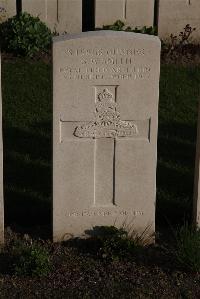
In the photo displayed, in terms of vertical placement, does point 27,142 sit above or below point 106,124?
below

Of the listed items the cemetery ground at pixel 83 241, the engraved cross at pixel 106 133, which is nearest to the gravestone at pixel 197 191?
the cemetery ground at pixel 83 241

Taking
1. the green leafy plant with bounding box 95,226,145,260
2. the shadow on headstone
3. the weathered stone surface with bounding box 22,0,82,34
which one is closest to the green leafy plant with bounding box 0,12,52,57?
the weathered stone surface with bounding box 22,0,82,34

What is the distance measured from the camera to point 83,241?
6367 millimetres

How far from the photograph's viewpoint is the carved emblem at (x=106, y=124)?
5977mm

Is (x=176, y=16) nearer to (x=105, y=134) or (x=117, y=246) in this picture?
(x=105, y=134)

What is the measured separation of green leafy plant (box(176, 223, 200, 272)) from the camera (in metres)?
5.80

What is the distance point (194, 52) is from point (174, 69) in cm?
86

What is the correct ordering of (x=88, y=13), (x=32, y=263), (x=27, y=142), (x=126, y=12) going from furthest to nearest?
(x=88, y=13)
(x=126, y=12)
(x=27, y=142)
(x=32, y=263)

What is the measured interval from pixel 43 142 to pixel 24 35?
316 cm

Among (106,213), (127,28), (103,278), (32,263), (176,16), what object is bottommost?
(103,278)

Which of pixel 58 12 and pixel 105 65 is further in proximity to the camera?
pixel 58 12

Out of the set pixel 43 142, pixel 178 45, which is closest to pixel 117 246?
pixel 43 142

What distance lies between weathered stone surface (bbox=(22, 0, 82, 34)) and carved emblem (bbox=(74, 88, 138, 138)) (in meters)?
6.19

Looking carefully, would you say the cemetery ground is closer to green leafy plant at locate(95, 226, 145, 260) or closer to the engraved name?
green leafy plant at locate(95, 226, 145, 260)
